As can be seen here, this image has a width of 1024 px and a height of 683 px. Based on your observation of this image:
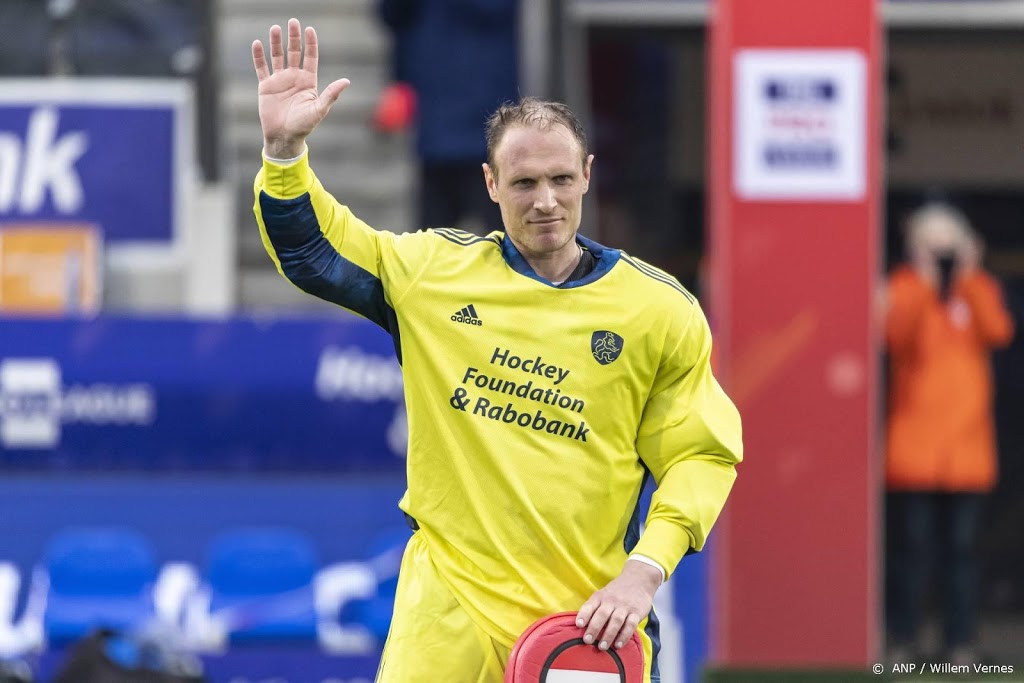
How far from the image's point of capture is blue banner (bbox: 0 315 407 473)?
21.4 feet

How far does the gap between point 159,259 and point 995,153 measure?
4544 mm

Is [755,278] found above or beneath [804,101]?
beneath

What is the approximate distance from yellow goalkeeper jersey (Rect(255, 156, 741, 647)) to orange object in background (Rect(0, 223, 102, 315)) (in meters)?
4.22

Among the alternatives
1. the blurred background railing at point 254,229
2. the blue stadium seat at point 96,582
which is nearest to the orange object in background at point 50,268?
the blurred background railing at point 254,229

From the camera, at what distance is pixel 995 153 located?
9.55 meters

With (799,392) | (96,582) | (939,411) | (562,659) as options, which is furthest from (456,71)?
(562,659)

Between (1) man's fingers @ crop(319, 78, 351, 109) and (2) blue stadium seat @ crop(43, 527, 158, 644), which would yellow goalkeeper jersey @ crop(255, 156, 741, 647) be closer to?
(1) man's fingers @ crop(319, 78, 351, 109)

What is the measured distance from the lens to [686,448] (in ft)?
11.1

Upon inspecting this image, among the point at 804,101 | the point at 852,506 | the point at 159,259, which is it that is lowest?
the point at 852,506

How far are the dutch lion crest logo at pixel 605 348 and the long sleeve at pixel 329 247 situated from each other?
1.23ft

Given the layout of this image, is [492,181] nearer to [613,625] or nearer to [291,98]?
[291,98]

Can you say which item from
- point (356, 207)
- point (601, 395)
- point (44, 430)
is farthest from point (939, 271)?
point (601, 395)

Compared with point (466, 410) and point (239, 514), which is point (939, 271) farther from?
point (466, 410)

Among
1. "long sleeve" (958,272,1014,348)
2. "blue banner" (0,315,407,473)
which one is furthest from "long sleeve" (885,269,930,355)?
"blue banner" (0,315,407,473)
